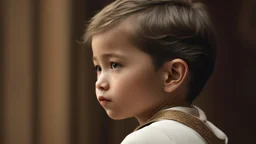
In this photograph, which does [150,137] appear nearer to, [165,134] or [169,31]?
[165,134]

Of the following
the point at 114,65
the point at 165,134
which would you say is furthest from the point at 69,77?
the point at 165,134

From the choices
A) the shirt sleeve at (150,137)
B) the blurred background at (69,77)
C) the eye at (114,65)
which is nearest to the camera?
the shirt sleeve at (150,137)

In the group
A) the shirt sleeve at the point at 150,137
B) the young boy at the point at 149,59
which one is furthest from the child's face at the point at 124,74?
the shirt sleeve at the point at 150,137

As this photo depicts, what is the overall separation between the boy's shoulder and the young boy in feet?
0.08

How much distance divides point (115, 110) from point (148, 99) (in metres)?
0.07

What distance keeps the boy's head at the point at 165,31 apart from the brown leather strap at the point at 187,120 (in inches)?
3.1

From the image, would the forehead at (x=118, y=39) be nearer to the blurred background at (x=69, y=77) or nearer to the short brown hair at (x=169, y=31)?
the short brown hair at (x=169, y=31)

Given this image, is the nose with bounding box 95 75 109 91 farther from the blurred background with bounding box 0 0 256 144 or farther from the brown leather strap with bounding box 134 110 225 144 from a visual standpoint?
the blurred background with bounding box 0 0 256 144

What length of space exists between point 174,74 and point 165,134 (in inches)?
A: 5.6

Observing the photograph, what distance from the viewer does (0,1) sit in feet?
5.74

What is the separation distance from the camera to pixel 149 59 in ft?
3.47

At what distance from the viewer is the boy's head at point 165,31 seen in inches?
41.3

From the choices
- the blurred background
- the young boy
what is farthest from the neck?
the blurred background

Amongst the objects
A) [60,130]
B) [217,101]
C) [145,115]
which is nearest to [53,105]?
[60,130]
